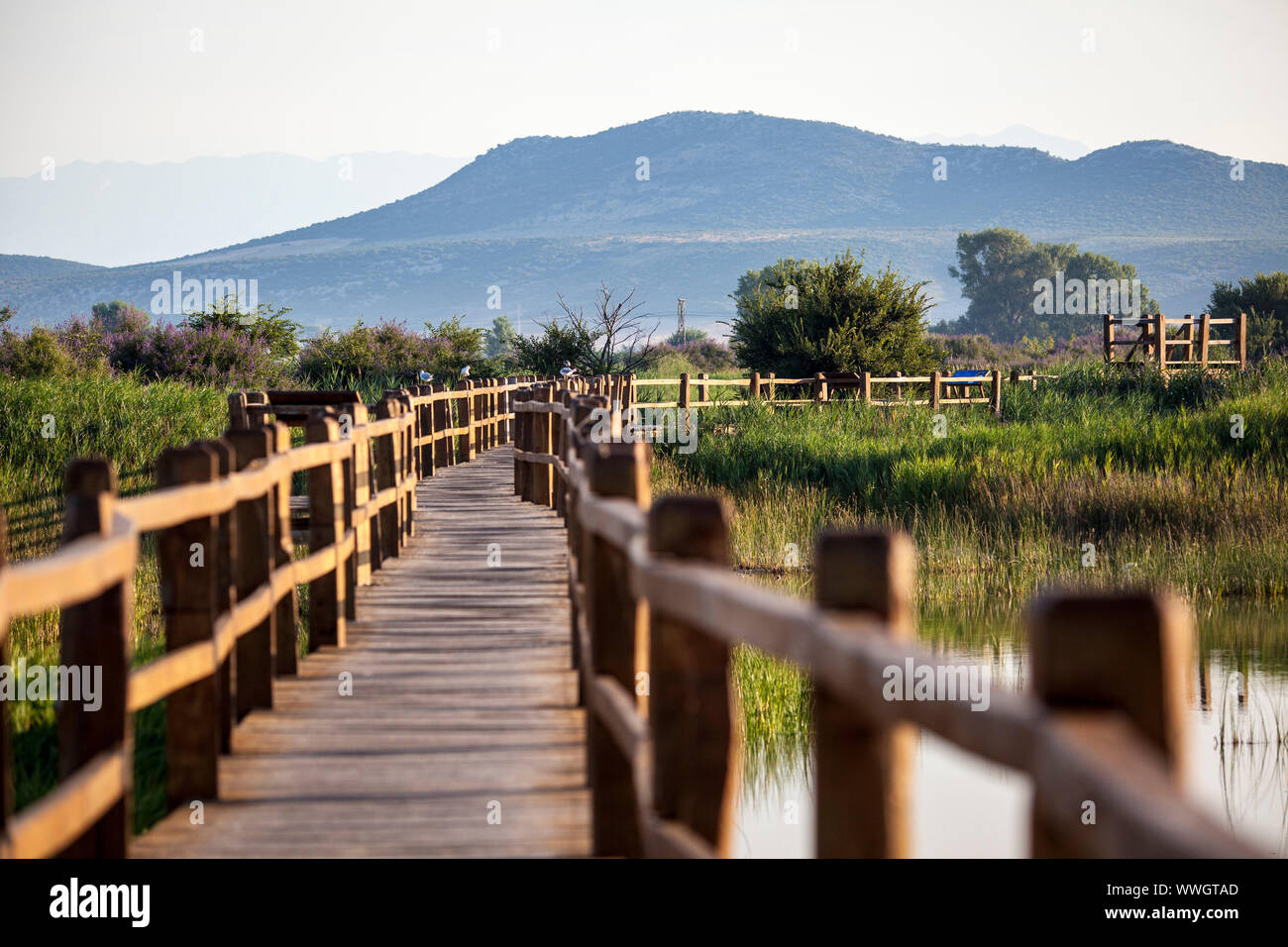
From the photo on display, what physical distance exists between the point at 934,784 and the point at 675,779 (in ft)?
24.1

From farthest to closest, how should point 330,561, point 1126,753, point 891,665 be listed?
point 330,561 < point 891,665 < point 1126,753

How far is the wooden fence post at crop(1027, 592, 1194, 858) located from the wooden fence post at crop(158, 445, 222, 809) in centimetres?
368

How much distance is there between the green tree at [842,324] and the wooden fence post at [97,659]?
3092 cm

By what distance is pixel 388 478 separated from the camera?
427 inches

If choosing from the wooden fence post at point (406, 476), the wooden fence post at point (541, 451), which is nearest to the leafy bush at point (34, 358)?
the wooden fence post at point (541, 451)

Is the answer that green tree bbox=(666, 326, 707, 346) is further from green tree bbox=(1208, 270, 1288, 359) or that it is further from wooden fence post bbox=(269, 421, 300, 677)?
wooden fence post bbox=(269, 421, 300, 677)

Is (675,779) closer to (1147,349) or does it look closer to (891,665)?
(891,665)

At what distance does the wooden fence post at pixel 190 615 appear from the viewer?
4.95 m

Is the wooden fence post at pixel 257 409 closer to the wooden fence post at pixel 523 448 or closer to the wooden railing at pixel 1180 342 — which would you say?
the wooden fence post at pixel 523 448

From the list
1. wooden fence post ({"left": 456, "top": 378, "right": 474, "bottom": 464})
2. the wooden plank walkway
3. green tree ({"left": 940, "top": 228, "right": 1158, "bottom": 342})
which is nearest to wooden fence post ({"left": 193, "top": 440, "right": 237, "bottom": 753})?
the wooden plank walkway

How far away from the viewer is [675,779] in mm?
3500

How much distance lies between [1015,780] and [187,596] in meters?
7.12

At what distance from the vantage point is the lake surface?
8.88m
